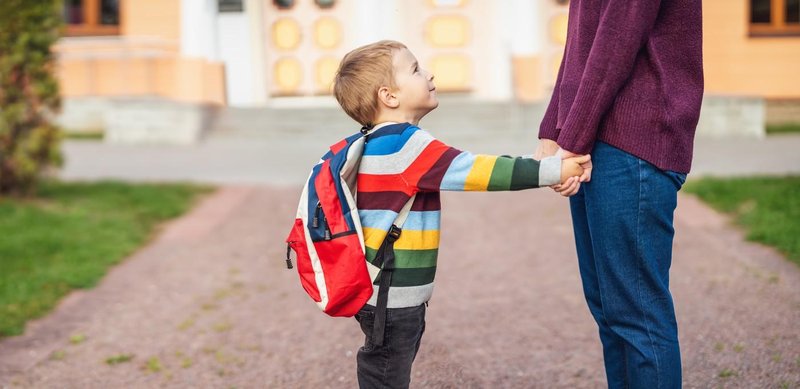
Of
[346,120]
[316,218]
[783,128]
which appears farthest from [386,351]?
Result: [783,128]

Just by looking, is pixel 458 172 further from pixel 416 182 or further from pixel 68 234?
pixel 68 234

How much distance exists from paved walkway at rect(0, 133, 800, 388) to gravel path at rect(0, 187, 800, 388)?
13mm

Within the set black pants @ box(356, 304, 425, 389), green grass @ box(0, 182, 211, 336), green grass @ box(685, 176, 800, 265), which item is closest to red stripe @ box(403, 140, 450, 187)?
black pants @ box(356, 304, 425, 389)

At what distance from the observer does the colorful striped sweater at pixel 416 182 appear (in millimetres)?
2709

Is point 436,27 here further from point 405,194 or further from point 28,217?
point 405,194

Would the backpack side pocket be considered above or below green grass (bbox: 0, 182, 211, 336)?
above

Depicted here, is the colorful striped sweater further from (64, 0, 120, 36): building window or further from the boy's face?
(64, 0, 120, 36): building window

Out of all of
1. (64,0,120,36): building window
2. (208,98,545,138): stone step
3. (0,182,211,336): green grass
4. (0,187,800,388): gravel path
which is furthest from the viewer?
(64,0,120,36): building window

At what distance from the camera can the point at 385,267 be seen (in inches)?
114

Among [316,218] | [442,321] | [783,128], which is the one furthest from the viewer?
[783,128]

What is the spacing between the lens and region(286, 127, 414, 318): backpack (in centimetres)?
285

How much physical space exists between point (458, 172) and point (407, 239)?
312 mm

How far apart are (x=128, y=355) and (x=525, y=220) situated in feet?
13.3

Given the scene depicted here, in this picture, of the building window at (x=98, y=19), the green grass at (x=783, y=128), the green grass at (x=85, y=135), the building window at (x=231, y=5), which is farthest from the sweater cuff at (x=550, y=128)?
the building window at (x=98, y=19)
